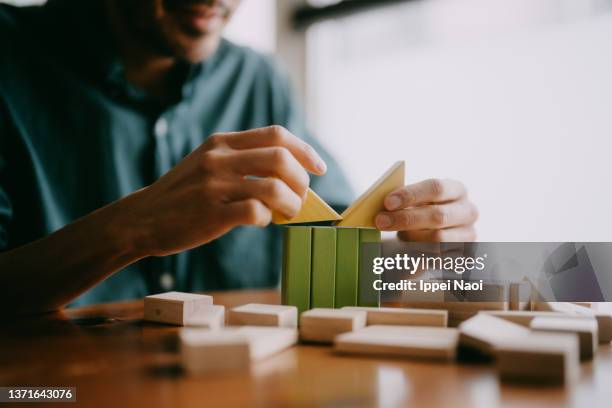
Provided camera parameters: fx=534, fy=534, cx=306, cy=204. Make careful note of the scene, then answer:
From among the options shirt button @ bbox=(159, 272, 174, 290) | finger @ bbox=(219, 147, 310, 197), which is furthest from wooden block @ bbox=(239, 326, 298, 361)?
shirt button @ bbox=(159, 272, 174, 290)

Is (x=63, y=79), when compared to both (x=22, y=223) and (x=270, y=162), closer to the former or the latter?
(x=22, y=223)

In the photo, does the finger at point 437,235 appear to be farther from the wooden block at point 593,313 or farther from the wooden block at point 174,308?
the wooden block at point 174,308

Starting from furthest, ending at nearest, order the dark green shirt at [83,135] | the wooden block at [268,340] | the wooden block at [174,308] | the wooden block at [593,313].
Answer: the dark green shirt at [83,135], the wooden block at [174,308], the wooden block at [593,313], the wooden block at [268,340]

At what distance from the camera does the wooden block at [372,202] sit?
0.87 meters

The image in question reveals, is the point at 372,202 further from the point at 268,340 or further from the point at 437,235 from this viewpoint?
the point at 268,340

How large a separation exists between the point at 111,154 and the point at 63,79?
0.24 meters

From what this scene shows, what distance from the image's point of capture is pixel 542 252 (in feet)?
3.31

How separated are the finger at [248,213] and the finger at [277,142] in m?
0.10

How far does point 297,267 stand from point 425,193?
30 cm

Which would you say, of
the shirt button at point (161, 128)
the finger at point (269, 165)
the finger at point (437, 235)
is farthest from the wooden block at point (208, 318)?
the shirt button at point (161, 128)

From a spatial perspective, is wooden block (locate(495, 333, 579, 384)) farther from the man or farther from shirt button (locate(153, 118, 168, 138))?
shirt button (locate(153, 118, 168, 138))

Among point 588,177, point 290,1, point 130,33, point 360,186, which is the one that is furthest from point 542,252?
point 290,1

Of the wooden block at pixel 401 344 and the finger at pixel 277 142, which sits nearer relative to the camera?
the wooden block at pixel 401 344

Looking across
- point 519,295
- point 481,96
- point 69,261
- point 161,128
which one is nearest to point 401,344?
point 519,295
